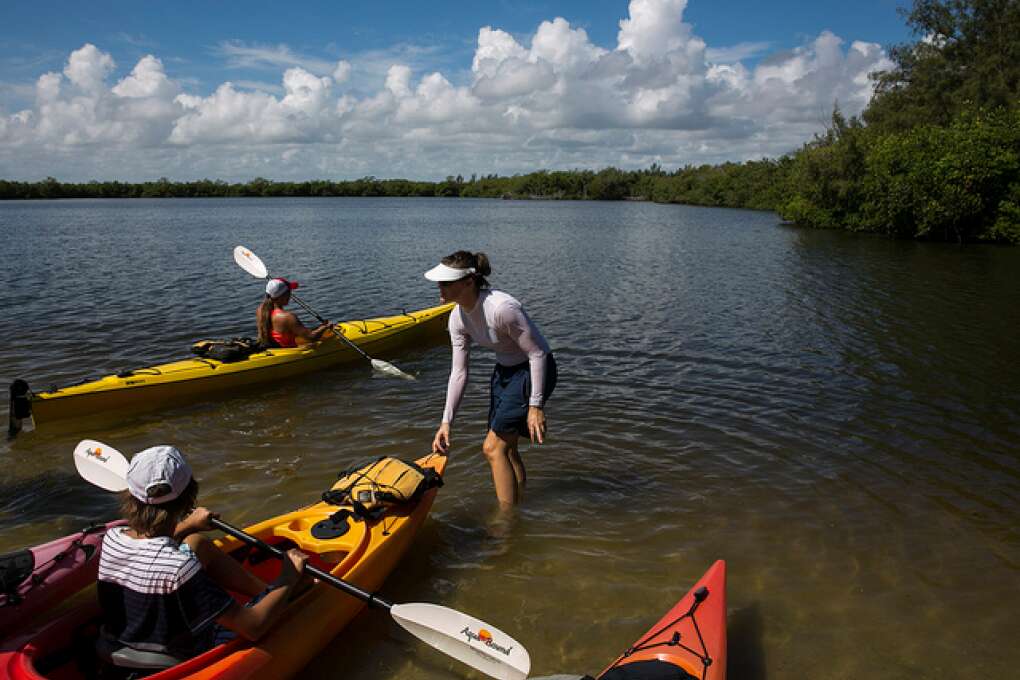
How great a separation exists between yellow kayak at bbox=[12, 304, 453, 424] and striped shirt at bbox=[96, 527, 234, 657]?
578 centimetres

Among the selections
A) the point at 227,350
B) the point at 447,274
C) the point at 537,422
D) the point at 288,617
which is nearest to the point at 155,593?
the point at 288,617

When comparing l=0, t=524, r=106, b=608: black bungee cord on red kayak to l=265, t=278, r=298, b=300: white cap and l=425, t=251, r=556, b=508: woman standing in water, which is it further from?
l=265, t=278, r=298, b=300: white cap

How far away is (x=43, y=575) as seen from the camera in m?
3.75

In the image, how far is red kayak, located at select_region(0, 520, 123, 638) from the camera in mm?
3523

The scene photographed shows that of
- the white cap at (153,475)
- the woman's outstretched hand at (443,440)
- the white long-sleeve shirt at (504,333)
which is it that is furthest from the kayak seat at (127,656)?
the white long-sleeve shirt at (504,333)

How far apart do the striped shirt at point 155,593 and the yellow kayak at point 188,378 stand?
5.78m

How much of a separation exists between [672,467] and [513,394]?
2717 millimetres

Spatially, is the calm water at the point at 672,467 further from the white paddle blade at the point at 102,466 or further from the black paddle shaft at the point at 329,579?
the white paddle blade at the point at 102,466

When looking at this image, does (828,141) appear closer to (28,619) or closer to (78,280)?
(78,280)

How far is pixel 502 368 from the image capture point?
16.1ft

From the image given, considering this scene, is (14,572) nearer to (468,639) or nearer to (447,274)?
(468,639)

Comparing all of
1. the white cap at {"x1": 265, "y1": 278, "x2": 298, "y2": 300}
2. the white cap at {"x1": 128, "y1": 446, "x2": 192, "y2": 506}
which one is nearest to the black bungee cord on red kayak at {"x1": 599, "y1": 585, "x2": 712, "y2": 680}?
the white cap at {"x1": 128, "y1": 446, "x2": 192, "y2": 506}

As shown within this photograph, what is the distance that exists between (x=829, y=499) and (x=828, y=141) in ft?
152

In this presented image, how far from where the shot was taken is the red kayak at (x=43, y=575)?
352cm
